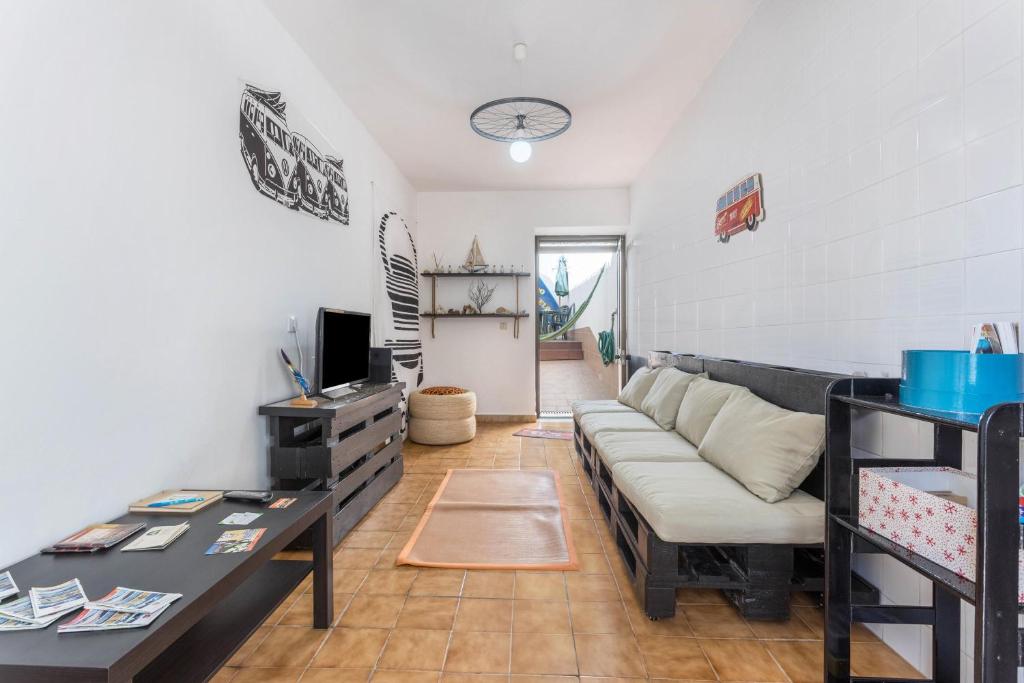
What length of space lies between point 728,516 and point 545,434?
340 cm

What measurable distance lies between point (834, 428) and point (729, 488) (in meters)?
0.65

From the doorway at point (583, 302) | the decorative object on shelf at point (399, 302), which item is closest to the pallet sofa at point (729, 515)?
the decorative object on shelf at point (399, 302)

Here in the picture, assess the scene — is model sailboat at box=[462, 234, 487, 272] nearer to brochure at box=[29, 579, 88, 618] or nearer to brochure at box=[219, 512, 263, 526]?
Answer: brochure at box=[219, 512, 263, 526]

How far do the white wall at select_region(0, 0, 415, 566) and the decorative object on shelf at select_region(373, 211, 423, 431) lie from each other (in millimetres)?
1837

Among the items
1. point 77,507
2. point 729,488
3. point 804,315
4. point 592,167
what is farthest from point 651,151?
point 77,507

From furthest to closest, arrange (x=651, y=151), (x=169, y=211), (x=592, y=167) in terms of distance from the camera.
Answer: (x=592, y=167)
(x=651, y=151)
(x=169, y=211)

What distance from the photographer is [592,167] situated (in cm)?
496

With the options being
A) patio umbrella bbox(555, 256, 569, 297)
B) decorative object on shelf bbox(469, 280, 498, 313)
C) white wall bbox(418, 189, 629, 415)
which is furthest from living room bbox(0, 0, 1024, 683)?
patio umbrella bbox(555, 256, 569, 297)

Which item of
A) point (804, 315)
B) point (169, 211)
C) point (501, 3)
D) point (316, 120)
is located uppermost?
point (501, 3)

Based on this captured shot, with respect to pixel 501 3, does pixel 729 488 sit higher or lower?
lower

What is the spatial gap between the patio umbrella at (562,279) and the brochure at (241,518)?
Result: 197 inches

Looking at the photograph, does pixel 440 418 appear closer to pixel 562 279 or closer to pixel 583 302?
pixel 562 279

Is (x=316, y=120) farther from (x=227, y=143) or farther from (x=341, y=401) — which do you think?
(x=341, y=401)

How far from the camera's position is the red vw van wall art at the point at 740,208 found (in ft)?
8.39
